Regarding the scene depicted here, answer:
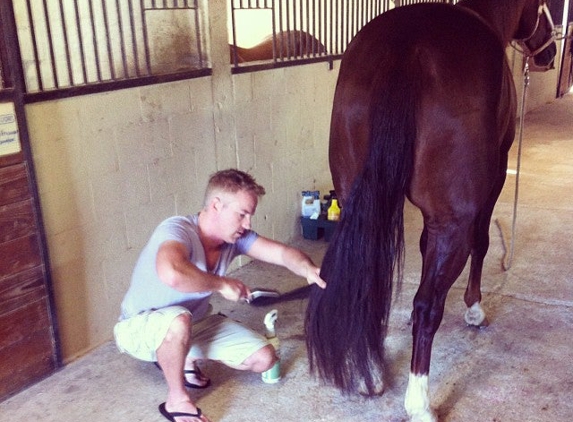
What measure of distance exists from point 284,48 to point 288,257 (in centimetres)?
205

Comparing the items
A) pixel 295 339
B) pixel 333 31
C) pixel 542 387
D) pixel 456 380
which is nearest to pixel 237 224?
pixel 295 339

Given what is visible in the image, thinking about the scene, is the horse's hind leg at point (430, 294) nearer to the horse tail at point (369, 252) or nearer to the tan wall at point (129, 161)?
the horse tail at point (369, 252)

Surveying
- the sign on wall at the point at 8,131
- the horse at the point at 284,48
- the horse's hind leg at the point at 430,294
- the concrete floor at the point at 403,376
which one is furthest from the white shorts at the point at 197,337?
the horse at the point at 284,48

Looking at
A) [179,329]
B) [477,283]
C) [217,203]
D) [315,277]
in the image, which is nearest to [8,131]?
[217,203]

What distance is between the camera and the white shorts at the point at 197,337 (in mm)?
1990

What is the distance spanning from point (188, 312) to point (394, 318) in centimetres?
119

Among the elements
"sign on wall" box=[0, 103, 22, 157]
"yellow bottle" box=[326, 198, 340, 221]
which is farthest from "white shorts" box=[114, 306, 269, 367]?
"yellow bottle" box=[326, 198, 340, 221]

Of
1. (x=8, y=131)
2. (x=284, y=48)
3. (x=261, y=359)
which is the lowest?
(x=261, y=359)

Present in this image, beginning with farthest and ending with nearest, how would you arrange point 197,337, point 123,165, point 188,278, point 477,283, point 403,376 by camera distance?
1. point 477,283
2. point 123,165
3. point 403,376
4. point 197,337
5. point 188,278

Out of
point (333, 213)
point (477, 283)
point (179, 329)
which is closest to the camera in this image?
point (179, 329)

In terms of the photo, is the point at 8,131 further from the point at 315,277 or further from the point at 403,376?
the point at 403,376

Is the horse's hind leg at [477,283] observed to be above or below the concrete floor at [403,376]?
above

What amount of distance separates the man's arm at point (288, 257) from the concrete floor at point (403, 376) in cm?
50

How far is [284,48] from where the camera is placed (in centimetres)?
379
